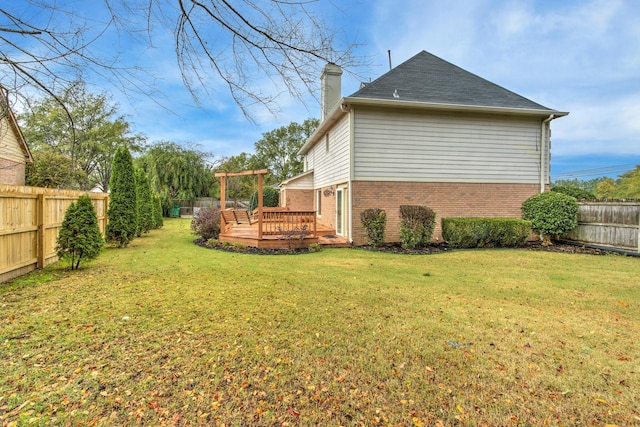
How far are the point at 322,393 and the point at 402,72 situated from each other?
38.5ft

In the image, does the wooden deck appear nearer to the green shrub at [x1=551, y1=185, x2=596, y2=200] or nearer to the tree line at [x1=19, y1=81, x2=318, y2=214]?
the tree line at [x1=19, y1=81, x2=318, y2=214]

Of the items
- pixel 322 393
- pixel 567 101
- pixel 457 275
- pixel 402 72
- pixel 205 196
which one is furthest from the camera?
pixel 205 196

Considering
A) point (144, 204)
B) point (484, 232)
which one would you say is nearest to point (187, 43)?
point (484, 232)

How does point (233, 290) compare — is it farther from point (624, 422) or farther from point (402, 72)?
point (402, 72)

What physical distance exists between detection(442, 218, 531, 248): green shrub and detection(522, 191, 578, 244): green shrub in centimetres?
61

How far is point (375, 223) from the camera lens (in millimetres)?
9602

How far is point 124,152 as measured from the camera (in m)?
10.3

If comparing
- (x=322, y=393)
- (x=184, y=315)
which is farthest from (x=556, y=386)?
(x=184, y=315)

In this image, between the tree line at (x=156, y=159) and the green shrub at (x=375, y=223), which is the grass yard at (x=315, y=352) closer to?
the green shrub at (x=375, y=223)

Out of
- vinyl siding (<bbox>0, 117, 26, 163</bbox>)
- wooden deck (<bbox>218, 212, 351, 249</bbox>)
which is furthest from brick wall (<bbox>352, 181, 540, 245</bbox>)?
vinyl siding (<bbox>0, 117, 26, 163</bbox>)

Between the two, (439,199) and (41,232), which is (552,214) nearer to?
(439,199)

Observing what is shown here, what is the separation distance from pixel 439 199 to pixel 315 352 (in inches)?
356

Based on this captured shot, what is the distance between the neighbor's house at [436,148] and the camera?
10039mm

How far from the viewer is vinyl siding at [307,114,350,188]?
10383mm
